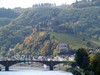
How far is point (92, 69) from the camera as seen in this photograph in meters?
111

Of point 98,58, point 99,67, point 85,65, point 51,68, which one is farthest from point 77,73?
point 51,68

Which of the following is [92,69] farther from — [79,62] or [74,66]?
[74,66]

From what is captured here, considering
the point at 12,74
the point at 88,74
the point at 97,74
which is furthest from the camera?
the point at 12,74

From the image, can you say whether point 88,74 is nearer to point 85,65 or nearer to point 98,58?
point 98,58

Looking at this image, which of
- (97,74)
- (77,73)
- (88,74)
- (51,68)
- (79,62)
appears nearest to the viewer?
(97,74)

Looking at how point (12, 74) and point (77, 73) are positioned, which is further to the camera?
point (12, 74)

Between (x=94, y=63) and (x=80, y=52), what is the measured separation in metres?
27.7

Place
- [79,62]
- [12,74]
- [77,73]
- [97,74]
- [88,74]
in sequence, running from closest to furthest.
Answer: [97,74], [88,74], [77,73], [79,62], [12,74]

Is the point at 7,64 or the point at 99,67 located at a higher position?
the point at 99,67

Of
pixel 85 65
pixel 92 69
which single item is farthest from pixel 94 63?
pixel 85 65

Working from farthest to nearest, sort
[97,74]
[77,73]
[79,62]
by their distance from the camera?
[79,62] < [77,73] < [97,74]

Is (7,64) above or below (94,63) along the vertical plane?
below

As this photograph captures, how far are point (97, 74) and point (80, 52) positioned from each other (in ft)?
134

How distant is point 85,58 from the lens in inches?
5330
